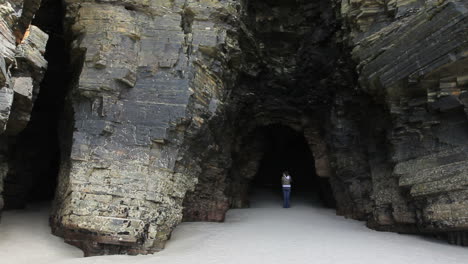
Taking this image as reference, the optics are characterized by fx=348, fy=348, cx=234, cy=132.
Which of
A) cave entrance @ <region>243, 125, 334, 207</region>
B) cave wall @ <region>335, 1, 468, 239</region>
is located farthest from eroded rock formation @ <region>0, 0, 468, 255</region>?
cave entrance @ <region>243, 125, 334, 207</region>

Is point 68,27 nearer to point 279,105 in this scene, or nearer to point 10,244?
point 10,244

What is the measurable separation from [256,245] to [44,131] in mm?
8673

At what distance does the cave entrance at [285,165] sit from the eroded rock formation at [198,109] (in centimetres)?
405

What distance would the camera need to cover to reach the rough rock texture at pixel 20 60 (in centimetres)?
633

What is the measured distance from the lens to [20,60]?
7.88 metres

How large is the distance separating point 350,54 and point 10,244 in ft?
35.6

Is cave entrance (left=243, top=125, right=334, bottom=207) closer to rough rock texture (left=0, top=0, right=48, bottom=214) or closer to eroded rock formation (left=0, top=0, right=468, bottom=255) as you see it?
eroded rock formation (left=0, top=0, right=468, bottom=255)

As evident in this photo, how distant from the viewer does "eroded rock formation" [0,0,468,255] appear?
805cm

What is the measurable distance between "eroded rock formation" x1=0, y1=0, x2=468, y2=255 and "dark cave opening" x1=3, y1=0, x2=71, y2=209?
66mm

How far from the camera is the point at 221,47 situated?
35.2 feet

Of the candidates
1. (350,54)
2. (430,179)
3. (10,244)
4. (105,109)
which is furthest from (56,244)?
(350,54)

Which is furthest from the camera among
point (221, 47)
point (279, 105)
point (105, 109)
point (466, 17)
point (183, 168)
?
point (279, 105)

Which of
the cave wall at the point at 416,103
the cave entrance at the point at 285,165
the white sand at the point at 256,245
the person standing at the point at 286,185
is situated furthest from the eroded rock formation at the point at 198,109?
the cave entrance at the point at 285,165

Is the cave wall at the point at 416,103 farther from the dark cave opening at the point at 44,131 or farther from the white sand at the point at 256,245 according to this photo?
the dark cave opening at the point at 44,131
